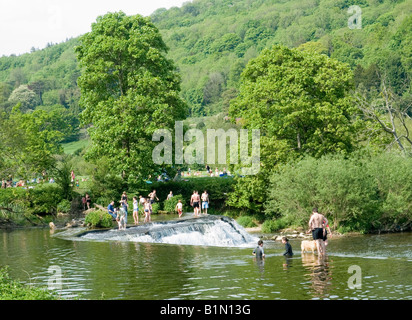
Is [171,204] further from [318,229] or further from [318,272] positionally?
[318,272]

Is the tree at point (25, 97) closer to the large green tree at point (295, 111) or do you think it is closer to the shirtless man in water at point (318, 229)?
the large green tree at point (295, 111)

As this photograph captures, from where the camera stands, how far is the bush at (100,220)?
39.9m

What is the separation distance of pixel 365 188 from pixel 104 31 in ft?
82.5

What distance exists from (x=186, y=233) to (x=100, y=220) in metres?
6.04

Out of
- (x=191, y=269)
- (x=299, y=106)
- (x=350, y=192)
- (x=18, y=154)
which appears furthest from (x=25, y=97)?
(x=191, y=269)

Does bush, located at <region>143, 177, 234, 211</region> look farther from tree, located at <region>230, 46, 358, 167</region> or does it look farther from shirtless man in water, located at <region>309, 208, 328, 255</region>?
shirtless man in water, located at <region>309, 208, 328, 255</region>

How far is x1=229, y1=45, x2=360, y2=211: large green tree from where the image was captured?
154ft

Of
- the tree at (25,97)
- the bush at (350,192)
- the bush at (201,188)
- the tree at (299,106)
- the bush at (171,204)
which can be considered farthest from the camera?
the tree at (25,97)

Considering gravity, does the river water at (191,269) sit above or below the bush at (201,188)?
below

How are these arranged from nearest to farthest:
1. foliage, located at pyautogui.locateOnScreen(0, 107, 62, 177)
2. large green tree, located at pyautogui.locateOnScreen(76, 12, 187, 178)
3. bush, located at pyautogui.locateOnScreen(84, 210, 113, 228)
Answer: bush, located at pyautogui.locateOnScreen(84, 210, 113, 228) < foliage, located at pyautogui.locateOnScreen(0, 107, 62, 177) < large green tree, located at pyautogui.locateOnScreen(76, 12, 187, 178)

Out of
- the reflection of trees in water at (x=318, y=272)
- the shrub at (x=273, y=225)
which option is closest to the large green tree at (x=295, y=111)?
the shrub at (x=273, y=225)

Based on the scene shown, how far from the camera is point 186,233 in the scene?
38.2m

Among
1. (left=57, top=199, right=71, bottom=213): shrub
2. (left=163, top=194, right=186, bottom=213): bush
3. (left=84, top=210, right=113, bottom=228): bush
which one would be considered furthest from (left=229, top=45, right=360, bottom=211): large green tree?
(left=57, top=199, right=71, bottom=213): shrub

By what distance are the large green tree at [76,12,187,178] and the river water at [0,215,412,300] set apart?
1370cm
